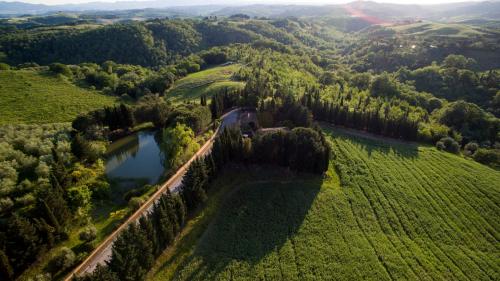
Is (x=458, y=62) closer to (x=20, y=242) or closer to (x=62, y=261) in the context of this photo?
(x=62, y=261)

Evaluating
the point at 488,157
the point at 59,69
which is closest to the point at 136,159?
the point at 59,69

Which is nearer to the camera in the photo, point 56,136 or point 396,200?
point 396,200

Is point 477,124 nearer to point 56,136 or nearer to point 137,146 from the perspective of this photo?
point 137,146

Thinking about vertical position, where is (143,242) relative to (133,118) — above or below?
below

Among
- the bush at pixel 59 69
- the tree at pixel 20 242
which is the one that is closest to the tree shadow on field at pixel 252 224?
the tree at pixel 20 242

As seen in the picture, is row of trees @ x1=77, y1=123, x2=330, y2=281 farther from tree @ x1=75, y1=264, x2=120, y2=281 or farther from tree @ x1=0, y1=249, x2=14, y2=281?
tree @ x1=0, y1=249, x2=14, y2=281

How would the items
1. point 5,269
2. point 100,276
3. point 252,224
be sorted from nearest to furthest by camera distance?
point 100,276 → point 5,269 → point 252,224

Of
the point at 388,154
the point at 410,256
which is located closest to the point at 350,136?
the point at 388,154
